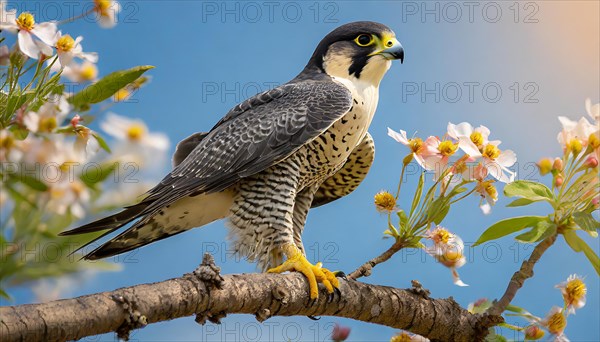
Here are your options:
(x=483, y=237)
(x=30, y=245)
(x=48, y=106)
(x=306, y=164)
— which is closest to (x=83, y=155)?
(x=48, y=106)

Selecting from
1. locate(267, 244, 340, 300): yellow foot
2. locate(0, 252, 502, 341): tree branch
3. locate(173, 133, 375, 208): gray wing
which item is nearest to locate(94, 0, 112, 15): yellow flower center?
locate(0, 252, 502, 341): tree branch

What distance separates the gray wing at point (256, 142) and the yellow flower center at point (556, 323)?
1481 mm

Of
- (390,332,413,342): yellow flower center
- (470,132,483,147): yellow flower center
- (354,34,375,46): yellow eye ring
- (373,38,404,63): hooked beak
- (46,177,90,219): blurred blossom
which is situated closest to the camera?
(46,177,90,219): blurred blossom

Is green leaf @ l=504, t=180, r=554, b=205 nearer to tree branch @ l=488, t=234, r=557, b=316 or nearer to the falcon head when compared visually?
tree branch @ l=488, t=234, r=557, b=316

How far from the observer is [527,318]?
3.59m

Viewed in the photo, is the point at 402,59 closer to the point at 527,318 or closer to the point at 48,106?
the point at 527,318

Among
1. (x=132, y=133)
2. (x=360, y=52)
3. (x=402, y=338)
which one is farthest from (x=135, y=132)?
(x=360, y=52)

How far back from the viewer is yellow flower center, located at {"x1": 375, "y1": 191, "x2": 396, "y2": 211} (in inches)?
140

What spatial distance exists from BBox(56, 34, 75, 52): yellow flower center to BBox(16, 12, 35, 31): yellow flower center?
0.39ft

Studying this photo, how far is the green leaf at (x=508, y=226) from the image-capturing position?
3.42 m

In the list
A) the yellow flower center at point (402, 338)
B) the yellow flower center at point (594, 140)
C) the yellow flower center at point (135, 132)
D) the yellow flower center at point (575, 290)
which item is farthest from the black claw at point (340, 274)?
the yellow flower center at point (594, 140)

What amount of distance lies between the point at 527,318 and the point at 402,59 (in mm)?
1689

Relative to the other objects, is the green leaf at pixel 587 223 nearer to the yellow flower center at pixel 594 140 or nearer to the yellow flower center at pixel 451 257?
the yellow flower center at pixel 594 140

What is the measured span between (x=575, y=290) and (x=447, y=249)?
0.61 metres
